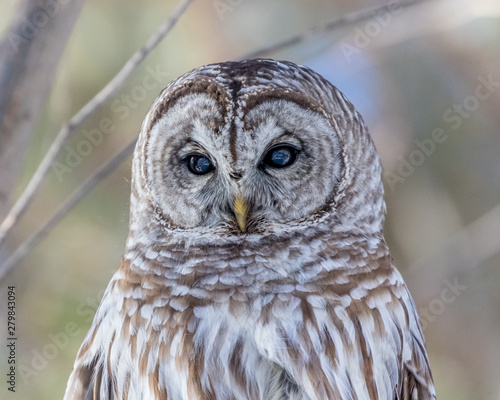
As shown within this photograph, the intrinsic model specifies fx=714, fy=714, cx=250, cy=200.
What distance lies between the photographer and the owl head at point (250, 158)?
248 cm

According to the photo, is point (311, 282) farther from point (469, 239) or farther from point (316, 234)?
point (469, 239)

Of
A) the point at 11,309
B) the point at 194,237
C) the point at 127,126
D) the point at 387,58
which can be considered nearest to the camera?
the point at 194,237

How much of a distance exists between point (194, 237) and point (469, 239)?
9.53 ft

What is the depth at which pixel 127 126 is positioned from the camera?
218 inches

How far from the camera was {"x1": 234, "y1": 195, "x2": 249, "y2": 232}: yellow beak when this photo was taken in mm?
2488

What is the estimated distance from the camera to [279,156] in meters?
2.56

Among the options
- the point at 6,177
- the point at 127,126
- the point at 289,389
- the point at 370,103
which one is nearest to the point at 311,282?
the point at 289,389

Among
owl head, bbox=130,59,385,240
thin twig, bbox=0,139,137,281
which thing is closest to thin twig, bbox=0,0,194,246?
thin twig, bbox=0,139,137,281
